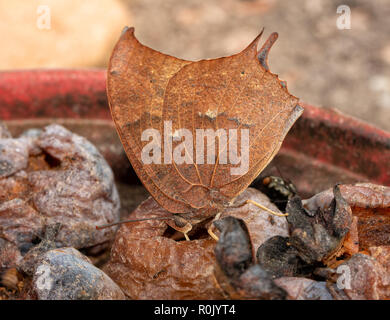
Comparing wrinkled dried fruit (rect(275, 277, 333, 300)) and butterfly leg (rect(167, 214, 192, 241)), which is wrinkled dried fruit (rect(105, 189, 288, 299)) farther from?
wrinkled dried fruit (rect(275, 277, 333, 300))

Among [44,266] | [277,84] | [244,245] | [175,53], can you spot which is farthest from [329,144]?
[175,53]

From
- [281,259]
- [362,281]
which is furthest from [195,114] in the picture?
[362,281]

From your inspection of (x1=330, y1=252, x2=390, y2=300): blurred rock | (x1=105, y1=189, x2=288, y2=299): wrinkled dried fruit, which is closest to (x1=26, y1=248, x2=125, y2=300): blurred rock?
(x1=105, y1=189, x2=288, y2=299): wrinkled dried fruit

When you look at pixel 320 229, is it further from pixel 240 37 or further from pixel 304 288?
pixel 240 37

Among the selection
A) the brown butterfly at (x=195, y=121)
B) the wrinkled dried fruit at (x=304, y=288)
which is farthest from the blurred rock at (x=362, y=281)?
the brown butterfly at (x=195, y=121)

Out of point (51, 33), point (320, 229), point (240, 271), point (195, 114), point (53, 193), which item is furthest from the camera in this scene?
point (51, 33)

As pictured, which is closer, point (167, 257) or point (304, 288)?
point (304, 288)
